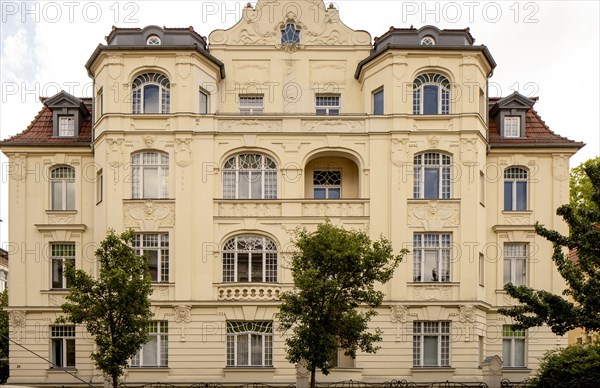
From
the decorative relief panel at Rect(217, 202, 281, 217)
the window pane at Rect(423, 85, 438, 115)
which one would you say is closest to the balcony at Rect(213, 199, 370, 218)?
the decorative relief panel at Rect(217, 202, 281, 217)

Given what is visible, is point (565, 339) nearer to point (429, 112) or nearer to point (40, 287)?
point (429, 112)

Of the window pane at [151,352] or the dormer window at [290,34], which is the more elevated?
the dormer window at [290,34]

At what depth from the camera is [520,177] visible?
128 ft

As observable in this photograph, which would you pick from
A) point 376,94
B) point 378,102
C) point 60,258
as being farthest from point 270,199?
point 60,258

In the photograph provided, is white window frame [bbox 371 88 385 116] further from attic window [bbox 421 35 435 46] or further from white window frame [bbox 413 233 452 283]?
white window frame [bbox 413 233 452 283]

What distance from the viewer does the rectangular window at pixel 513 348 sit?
125 feet

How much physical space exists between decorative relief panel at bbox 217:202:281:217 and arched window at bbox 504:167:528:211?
11485 millimetres

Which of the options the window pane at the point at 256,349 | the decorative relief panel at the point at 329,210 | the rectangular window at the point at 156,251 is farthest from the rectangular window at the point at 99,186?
the window pane at the point at 256,349

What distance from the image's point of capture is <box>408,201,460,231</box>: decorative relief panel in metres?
36.1

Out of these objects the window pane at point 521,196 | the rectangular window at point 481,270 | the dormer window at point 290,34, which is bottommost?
the rectangular window at point 481,270

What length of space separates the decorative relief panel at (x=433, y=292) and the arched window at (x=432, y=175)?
4094 mm

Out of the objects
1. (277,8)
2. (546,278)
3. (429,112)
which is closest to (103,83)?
(277,8)

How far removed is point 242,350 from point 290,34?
15.6 m

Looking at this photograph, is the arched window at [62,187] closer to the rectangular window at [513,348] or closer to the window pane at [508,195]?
the window pane at [508,195]
